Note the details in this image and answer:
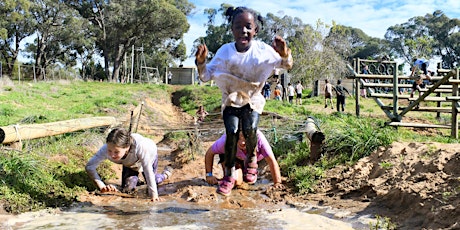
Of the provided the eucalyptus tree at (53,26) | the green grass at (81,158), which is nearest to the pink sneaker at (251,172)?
the green grass at (81,158)

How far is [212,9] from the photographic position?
55.7m

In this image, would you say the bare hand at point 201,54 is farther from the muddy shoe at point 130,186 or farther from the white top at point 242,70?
the muddy shoe at point 130,186

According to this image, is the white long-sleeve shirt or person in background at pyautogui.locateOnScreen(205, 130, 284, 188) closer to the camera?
the white long-sleeve shirt

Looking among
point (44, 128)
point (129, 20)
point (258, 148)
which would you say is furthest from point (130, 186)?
point (129, 20)

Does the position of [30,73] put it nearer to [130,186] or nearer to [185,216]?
[130,186]

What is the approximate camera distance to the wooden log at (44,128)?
5.78m

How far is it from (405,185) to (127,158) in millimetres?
3149

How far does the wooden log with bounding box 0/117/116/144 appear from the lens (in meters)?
5.78

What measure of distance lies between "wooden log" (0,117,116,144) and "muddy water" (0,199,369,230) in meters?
1.69

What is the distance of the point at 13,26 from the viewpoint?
37.5 meters

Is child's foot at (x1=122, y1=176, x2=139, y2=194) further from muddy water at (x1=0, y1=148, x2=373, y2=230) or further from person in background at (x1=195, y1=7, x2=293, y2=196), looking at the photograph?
person in background at (x1=195, y1=7, x2=293, y2=196)

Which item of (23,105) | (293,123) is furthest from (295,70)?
(293,123)

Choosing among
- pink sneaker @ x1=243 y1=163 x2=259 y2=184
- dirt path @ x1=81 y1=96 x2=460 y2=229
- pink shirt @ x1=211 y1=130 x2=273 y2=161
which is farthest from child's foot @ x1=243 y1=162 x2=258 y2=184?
pink shirt @ x1=211 y1=130 x2=273 y2=161

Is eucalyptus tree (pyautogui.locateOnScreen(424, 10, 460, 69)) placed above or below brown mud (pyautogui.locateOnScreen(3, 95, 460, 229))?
above
